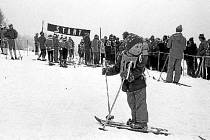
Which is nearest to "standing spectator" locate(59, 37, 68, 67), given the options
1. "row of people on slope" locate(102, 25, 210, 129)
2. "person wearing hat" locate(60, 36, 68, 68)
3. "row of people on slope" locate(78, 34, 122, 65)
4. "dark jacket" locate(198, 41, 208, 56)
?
"person wearing hat" locate(60, 36, 68, 68)

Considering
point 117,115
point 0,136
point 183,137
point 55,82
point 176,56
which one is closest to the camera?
point 0,136

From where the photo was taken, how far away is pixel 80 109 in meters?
7.88

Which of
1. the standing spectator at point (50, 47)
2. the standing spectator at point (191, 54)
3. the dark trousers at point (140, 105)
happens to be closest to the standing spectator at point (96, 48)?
the standing spectator at point (50, 47)

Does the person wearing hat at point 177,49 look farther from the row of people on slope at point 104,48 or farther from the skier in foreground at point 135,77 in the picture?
the row of people on slope at point 104,48

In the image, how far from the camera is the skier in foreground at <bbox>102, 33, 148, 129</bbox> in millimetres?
6090

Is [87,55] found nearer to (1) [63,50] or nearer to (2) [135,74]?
(1) [63,50]

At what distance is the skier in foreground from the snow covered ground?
1.87 feet

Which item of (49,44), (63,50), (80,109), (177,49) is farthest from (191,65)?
(80,109)

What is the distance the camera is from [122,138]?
17.1 ft

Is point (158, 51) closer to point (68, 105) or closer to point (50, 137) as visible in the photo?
point (68, 105)

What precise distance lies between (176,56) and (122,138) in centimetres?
818

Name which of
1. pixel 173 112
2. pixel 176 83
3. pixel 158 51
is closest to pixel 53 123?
pixel 173 112

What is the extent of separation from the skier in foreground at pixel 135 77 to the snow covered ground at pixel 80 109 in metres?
0.57

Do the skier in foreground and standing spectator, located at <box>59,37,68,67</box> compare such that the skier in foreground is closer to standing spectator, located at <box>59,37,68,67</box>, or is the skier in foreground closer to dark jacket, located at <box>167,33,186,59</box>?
dark jacket, located at <box>167,33,186,59</box>
